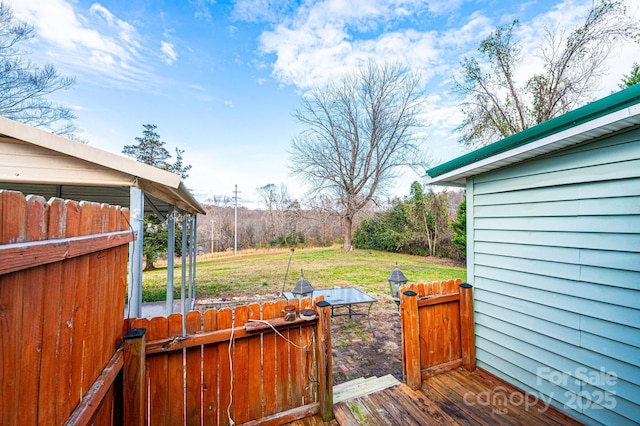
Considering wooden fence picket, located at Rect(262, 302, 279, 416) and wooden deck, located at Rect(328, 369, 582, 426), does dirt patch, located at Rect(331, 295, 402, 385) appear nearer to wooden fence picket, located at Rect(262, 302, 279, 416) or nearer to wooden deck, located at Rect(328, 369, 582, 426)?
wooden deck, located at Rect(328, 369, 582, 426)

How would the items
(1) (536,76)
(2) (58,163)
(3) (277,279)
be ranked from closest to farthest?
1. (2) (58,163)
2. (3) (277,279)
3. (1) (536,76)

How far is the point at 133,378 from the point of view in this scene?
5.00 feet

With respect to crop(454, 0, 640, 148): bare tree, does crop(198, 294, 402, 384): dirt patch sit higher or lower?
lower

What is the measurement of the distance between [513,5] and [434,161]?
7.80 meters

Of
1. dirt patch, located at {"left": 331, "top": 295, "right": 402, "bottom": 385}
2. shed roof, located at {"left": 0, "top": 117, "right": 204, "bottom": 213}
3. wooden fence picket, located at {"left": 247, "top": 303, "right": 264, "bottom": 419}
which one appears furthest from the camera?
dirt patch, located at {"left": 331, "top": 295, "right": 402, "bottom": 385}

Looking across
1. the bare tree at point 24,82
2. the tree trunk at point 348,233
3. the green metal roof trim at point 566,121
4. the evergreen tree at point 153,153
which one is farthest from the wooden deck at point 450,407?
the bare tree at point 24,82

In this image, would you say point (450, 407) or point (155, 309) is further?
point (155, 309)

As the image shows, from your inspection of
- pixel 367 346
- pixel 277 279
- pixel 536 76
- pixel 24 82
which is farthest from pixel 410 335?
pixel 24 82

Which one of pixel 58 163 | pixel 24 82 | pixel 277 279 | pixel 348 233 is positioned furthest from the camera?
pixel 348 233

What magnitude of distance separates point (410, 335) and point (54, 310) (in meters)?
2.89

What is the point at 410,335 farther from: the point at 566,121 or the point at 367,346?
the point at 566,121

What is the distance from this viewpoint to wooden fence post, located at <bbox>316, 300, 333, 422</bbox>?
2258 millimetres

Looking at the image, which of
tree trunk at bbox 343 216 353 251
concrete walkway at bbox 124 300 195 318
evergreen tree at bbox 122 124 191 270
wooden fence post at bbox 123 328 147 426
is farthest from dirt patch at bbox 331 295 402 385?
evergreen tree at bbox 122 124 191 270

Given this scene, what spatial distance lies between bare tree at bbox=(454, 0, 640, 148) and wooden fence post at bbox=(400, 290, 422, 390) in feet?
37.4
